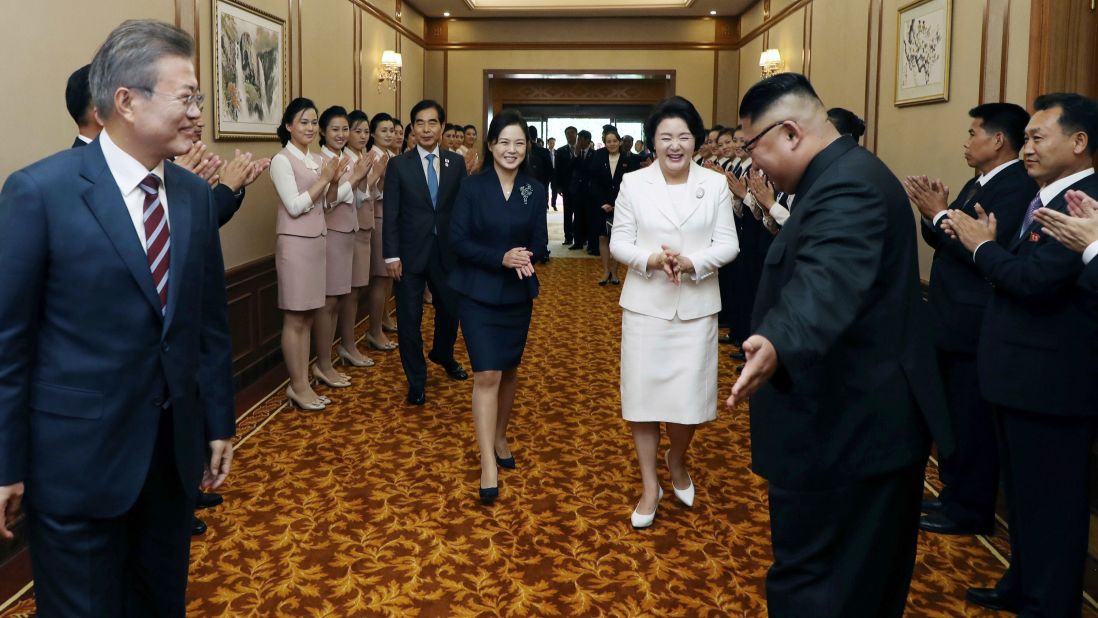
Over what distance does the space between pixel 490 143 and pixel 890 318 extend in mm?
2740

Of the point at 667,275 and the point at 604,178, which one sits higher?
the point at 604,178

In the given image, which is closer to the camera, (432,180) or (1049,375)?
(1049,375)

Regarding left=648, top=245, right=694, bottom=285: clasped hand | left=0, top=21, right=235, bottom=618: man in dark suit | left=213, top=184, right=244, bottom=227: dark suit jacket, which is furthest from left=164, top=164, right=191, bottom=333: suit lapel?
left=648, top=245, right=694, bottom=285: clasped hand

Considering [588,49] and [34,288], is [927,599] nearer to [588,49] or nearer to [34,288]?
[34,288]

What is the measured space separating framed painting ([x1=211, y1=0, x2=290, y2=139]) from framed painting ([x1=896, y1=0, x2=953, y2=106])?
5.03 metres

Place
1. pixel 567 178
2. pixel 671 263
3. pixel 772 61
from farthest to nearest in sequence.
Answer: pixel 567 178
pixel 772 61
pixel 671 263

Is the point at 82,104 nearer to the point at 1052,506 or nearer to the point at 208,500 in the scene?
the point at 208,500

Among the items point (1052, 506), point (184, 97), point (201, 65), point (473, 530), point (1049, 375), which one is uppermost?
point (201, 65)

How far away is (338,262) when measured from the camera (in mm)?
6203

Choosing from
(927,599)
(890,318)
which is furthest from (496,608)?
(890,318)

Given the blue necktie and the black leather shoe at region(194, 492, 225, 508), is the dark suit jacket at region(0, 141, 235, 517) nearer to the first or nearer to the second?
the black leather shoe at region(194, 492, 225, 508)

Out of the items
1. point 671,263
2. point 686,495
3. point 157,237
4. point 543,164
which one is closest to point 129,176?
point 157,237

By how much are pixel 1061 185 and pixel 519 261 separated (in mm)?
2268

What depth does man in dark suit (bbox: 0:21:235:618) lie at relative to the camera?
1875 mm
